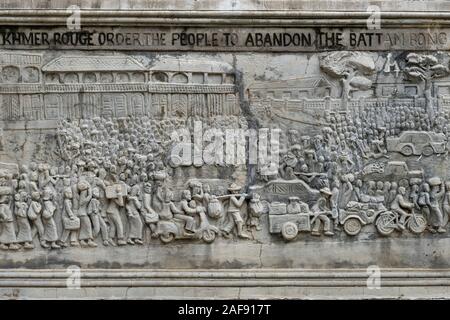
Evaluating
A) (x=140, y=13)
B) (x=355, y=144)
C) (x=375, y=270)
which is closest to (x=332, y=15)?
(x=355, y=144)

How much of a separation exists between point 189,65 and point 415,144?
2408 millimetres

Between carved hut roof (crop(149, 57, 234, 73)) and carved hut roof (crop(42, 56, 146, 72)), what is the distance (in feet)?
0.59

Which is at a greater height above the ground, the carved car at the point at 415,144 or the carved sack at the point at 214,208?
the carved car at the point at 415,144

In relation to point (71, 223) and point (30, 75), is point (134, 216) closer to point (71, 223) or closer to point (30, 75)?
point (71, 223)

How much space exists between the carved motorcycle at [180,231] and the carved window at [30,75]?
6.20 ft

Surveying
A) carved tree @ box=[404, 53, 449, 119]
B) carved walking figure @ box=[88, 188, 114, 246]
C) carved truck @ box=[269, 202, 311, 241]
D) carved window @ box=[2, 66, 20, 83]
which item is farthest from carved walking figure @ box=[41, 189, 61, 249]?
carved tree @ box=[404, 53, 449, 119]

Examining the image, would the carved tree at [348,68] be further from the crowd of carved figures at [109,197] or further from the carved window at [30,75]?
the carved window at [30,75]

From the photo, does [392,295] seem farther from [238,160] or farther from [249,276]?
[238,160]

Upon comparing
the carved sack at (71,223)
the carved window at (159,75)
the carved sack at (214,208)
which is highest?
the carved window at (159,75)

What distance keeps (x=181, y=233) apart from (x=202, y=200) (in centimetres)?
39

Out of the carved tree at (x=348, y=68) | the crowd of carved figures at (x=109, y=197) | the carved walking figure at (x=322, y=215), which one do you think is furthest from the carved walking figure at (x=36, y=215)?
the carved tree at (x=348, y=68)

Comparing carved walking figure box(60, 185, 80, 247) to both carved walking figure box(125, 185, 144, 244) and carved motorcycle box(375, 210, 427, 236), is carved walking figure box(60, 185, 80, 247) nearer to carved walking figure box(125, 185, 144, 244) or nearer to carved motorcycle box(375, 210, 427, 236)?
→ carved walking figure box(125, 185, 144, 244)

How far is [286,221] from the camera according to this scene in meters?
9.04

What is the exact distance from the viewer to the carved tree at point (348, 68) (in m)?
9.09
